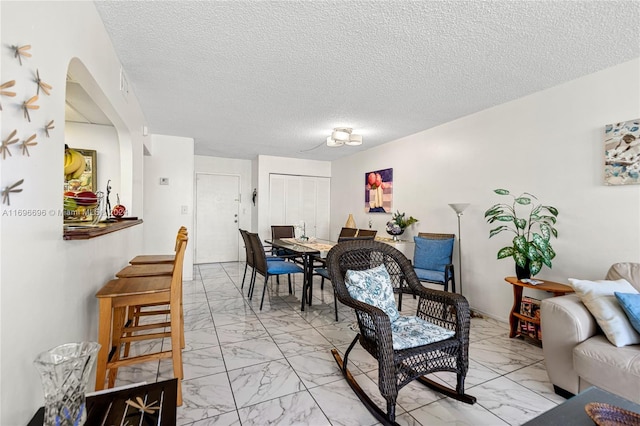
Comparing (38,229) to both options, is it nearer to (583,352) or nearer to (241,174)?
(583,352)

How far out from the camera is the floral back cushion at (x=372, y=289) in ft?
6.32

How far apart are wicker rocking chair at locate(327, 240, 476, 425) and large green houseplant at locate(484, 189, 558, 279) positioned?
3.61ft

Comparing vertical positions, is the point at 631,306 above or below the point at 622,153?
below

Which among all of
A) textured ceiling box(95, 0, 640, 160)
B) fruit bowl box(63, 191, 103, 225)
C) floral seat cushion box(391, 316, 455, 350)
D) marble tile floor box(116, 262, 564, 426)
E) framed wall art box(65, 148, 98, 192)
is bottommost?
marble tile floor box(116, 262, 564, 426)

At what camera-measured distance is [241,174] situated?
6.48 m

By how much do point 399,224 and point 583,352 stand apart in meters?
2.71

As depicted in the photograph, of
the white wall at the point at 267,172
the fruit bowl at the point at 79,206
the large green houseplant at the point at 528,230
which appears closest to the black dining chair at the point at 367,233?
the large green houseplant at the point at 528,230

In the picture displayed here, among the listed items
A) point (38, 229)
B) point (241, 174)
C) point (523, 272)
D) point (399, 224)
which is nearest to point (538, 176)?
point (523, 272)

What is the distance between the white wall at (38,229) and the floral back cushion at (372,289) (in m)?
1.51

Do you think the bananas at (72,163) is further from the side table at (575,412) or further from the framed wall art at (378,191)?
the framed wall art at (378,191)

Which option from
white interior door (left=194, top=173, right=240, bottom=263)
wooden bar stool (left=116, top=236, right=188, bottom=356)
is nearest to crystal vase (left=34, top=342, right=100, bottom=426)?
wooden bar stool (left=116, top=236, right=188, bottom=356)

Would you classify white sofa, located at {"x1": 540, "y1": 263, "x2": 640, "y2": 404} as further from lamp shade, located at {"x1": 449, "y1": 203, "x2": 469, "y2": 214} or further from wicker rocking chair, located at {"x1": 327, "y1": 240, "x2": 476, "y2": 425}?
lamp shade, located at {"x1": 449, "y1": 203, "x2": 469, "y2": 214}

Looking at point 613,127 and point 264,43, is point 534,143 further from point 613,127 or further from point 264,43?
point 264,43

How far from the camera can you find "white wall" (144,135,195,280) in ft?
14.7
